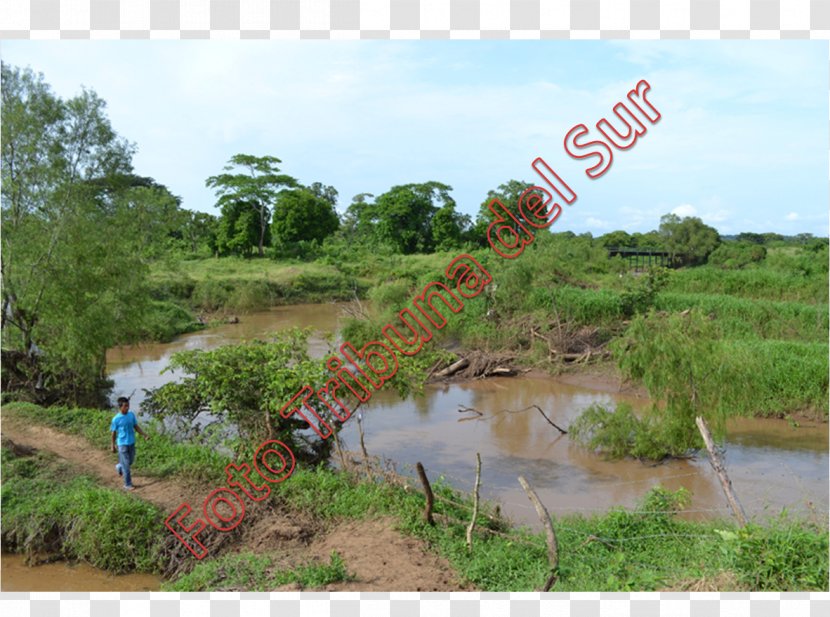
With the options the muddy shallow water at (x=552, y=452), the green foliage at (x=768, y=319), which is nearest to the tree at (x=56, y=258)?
the muddy shallow water at (x=552, y=452)

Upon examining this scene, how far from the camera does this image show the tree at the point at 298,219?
44.2m

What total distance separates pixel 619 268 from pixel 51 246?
85.6 ft

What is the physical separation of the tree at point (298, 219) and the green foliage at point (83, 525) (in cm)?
3563

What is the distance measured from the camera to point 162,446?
10.8m

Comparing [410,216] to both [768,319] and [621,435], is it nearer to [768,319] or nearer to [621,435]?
[768,319]

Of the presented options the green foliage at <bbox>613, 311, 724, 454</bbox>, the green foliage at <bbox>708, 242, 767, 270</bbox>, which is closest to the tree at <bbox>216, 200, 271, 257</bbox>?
the green foliage at <bbox>708, 242, 767, 270</bbox>

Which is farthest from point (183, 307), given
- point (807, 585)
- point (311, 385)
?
point (807, 585)

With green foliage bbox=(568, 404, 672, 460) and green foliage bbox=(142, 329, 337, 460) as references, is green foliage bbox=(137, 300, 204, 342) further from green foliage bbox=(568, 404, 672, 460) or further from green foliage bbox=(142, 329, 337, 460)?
green foliage bbox=(568, 404, 672, 460)

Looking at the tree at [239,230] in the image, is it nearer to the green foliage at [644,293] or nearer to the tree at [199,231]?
the tree at [199,231]

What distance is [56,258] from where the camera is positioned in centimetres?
1340

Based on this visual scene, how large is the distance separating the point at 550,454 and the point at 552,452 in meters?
0.13

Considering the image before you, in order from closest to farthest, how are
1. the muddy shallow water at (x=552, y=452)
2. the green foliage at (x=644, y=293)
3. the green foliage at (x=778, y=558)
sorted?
1. the green foliage at (x=778, y=558)
2. the muddy shallow water at (x=552, y=452)
3. the green foliage at (x=644, y=293)

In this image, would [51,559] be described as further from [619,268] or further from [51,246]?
[619,268]

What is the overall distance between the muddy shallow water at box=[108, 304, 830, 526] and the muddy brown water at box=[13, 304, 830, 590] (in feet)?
0.07
